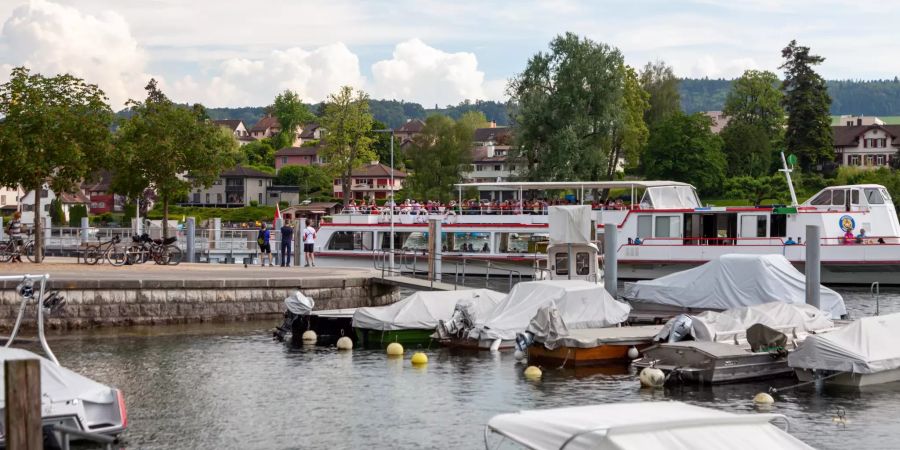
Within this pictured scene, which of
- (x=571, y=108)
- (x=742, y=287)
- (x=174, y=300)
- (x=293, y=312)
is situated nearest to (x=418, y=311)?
(x=293, y=312)

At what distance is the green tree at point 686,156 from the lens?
98312 millimetres

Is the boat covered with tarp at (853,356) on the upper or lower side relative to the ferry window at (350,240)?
lower

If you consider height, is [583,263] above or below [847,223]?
below

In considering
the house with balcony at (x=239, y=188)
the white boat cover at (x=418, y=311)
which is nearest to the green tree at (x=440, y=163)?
the house with balcony at (x=239, y=188)

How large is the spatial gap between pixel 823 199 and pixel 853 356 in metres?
28.2

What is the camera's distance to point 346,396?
74.0 ft

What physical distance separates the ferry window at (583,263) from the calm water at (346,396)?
878cm

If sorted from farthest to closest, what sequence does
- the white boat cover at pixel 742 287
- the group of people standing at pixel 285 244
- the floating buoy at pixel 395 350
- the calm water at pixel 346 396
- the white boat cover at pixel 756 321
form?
the group of people standing at pixel 285 244, the white boat cover at pixel 742 287, the floating buoy at pixel 395 350, the white boat cover at pixel 756 321, the calm water at pixel 346 396

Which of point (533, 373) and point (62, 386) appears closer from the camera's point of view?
point (62, 386)

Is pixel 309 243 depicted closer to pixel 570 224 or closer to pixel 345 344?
pixel 570 224

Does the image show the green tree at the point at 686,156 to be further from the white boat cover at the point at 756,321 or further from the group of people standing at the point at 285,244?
the white boat cover at the point at 756,321

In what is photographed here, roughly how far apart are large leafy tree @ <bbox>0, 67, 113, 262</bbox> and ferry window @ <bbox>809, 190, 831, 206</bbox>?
30.0m

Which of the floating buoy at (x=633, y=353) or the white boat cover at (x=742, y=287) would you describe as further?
the white boat cover at (x=742, y=287)

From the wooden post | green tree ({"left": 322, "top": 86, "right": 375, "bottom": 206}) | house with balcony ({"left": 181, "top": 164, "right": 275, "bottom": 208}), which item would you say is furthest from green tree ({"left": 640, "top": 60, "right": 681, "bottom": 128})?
the wooden post
